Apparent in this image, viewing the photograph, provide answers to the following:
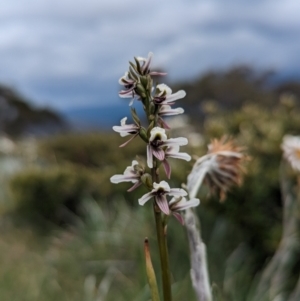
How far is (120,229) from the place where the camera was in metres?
4.56

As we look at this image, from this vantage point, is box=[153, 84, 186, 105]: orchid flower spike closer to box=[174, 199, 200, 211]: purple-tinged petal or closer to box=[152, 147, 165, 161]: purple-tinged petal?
box=[152, 147, 165, 161]: purple-tinged petal

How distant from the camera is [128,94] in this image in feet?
3.22

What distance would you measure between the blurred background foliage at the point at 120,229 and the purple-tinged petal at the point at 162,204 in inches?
54.1

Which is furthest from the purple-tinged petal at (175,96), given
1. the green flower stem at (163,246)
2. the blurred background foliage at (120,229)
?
the blurred background foliage at (120,229)

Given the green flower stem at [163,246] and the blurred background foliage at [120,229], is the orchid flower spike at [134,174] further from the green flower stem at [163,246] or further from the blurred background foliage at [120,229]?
the blurred background foliage at [120,229]

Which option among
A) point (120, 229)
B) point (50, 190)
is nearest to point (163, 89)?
point (120, 229)

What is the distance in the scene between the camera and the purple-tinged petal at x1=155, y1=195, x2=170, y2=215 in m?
0.95

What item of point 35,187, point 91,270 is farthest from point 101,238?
point 35,187

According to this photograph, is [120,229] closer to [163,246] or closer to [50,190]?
[50,190]

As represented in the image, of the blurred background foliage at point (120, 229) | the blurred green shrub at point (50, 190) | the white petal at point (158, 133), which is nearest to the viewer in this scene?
the white petal at point (158, 133)

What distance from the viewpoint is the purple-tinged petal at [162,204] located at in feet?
3.12

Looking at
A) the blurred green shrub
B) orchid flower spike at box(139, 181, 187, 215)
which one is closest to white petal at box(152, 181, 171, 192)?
orchid flower spike at box(139, 181, 187, 215)

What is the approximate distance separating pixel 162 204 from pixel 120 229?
3661mm

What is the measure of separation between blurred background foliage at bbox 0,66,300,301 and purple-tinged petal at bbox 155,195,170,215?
137 cm
